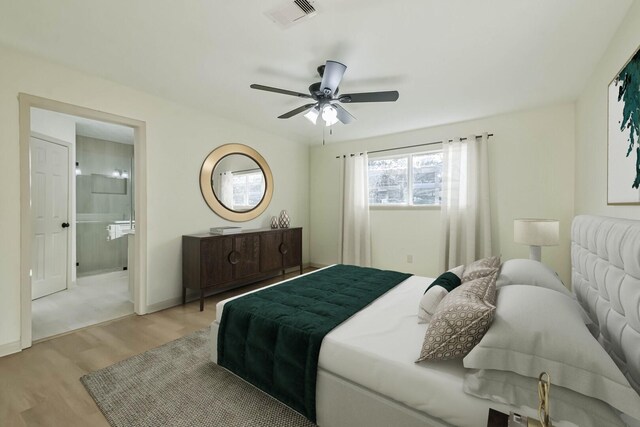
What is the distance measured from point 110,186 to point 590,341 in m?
6.60

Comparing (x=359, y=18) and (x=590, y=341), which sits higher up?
(x=359, y=18)

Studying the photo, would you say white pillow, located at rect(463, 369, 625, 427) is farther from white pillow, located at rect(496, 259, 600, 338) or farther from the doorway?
the doorway

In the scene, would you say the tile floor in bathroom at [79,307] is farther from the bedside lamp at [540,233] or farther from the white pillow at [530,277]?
the bedside lamp at [540,233]

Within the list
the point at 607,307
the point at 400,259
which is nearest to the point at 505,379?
the point at 607,307

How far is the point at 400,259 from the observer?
4258mm

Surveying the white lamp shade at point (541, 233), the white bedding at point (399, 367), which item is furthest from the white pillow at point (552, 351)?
the white lamp shade at point (541, 233)

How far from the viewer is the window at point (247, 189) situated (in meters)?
4.03

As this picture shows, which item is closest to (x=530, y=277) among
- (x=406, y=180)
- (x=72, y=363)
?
(x=406, y=180)

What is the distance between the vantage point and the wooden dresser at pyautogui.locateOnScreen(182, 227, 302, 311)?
3.18 meters

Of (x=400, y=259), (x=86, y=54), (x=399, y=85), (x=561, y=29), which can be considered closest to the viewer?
(x=561, y=29)

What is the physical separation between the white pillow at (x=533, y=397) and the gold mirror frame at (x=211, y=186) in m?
3.44

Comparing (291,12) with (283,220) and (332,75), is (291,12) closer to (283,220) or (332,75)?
(332,75)

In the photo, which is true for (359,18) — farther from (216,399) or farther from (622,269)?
(216,399)

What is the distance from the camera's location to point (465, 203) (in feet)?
12.0
